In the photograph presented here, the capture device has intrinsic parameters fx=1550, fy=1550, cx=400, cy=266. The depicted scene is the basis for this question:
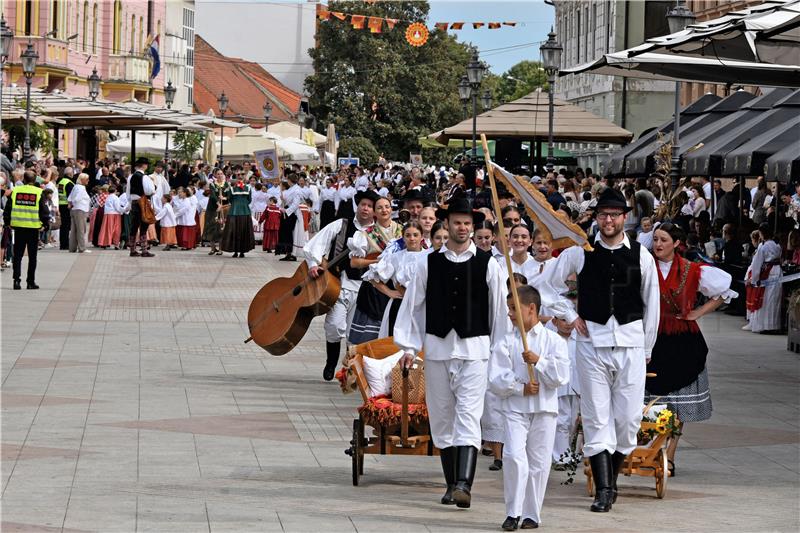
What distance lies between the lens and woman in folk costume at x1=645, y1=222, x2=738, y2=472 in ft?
33.3

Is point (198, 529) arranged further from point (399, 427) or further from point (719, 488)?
point (719, 488)

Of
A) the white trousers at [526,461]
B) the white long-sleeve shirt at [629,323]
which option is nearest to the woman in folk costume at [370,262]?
the white long-sleeve shirt at [629,323]

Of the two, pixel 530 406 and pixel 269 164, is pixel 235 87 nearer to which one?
pixel 269 164

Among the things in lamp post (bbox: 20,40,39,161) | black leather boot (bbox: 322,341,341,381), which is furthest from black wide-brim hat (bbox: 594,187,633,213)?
lamp post (bbox: 20,40,39,161)

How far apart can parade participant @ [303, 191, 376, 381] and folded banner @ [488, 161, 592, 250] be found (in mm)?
4166

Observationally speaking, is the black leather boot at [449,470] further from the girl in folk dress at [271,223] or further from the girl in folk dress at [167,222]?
the girl in folk dress at [167,222]

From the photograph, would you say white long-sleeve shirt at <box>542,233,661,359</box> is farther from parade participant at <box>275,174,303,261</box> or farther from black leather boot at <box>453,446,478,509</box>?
parade participant at <box>275,174,303,261</box>

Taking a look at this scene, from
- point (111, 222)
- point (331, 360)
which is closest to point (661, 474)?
point (331, 360)

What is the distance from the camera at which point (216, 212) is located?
109 feet

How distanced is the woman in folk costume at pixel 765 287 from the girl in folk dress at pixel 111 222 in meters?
16.8

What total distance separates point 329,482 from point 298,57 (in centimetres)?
10294

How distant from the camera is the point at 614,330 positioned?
8984 millimetres

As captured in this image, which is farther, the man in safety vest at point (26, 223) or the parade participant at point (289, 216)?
the parade participant at point (289, 216)

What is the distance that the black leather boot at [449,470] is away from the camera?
29.2 ft
